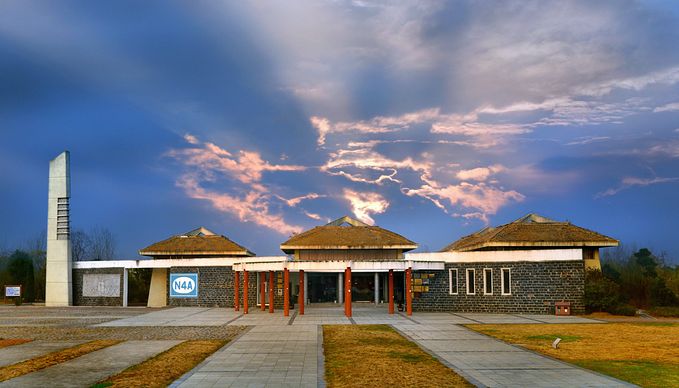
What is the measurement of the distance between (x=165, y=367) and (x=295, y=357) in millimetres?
3432

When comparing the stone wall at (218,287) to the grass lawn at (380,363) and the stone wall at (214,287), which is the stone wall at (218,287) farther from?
the grass lawn at (380,363)


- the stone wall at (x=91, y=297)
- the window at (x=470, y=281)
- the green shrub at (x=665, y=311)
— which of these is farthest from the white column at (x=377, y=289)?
the stone wall at (x=91, y=297)

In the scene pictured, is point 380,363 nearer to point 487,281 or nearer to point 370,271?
point 487,281

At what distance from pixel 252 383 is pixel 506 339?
1092 cm

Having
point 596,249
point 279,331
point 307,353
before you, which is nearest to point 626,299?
point 596,249

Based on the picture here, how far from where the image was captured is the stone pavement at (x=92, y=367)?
13664mm

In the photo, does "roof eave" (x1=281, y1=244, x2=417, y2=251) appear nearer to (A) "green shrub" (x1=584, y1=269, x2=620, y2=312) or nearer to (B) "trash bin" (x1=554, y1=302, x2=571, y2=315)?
(B) "trash bin" (x1=554, y1=302, x2=571, y2=315)

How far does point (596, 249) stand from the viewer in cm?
3572

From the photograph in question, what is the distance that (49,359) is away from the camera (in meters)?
17.3

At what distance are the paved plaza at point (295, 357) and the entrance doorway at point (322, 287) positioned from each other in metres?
12.9

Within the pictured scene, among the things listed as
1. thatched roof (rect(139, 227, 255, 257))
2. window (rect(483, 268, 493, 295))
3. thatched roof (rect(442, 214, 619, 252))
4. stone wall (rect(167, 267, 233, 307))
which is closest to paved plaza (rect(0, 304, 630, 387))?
window (rect(483, 268, 493, 295))

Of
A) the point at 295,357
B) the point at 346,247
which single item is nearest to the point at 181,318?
the point at 346,247

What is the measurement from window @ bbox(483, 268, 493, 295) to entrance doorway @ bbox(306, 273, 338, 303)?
469 inches

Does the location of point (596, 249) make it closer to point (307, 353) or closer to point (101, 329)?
point (307, 353)
